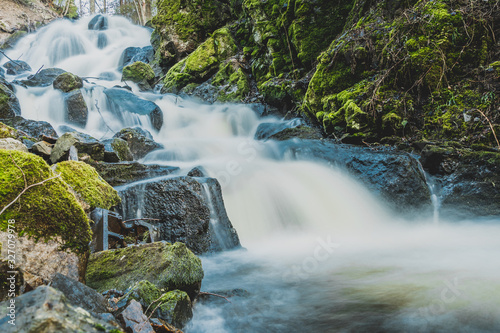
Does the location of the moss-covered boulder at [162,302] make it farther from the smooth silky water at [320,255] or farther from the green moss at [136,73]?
the green moss at [136,73]

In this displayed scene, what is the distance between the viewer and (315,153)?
7160 mm

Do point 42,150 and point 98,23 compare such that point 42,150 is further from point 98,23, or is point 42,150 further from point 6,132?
point 98,23

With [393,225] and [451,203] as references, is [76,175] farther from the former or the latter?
[451,203]

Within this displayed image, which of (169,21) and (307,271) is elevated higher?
(169,21)

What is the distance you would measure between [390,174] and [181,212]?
385 cm

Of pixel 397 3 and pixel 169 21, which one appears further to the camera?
pixel 169 21

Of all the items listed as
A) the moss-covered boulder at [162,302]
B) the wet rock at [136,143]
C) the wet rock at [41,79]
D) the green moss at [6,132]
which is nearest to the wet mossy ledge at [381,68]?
the wet rock at [136,143]

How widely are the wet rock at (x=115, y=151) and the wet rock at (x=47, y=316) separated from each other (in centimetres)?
542

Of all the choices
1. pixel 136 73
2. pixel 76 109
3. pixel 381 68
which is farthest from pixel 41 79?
pixel 381 68

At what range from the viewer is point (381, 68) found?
7227 mm

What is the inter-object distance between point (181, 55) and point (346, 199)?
45.7 ft

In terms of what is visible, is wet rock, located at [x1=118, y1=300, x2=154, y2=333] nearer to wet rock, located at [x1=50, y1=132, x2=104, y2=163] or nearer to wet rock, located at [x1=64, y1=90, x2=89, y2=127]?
wet rock, located at [x1=50, y1=132, x2=104, y2=163]

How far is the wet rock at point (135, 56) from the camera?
18.9 meters

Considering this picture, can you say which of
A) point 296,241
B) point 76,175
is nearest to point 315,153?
point 296,241
